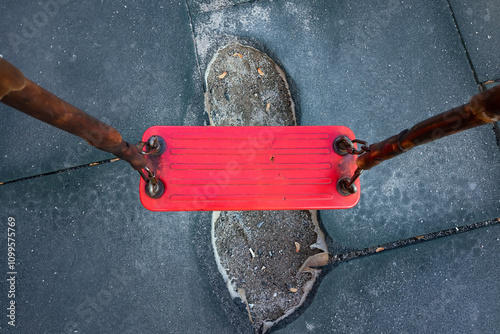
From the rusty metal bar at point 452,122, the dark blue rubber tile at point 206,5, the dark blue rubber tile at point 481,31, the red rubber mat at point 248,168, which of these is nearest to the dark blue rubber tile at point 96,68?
the dark blue rubber tile at point 206,5

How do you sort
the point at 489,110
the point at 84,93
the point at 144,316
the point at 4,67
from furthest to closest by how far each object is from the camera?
the point at 84,93
the point at 144,316
the point at 489,110
the point at 4,67

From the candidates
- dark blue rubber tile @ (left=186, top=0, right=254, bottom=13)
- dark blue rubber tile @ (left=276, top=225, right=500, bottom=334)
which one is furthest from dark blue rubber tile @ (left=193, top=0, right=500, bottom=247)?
dark blue rubber tile @ (left=276, top=225, right=500, bottom=334)

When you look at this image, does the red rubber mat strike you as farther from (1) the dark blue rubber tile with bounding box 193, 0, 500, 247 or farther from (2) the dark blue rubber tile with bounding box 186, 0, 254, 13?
(2) the dark blue rubber tile with bounding box 186, 0, 254, 13

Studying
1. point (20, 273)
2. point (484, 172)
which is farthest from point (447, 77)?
point (20, 273)

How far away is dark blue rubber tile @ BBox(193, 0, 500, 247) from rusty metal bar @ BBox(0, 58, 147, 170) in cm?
155

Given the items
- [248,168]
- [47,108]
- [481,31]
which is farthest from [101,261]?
[481,31]

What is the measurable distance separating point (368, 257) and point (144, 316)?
5.44ft

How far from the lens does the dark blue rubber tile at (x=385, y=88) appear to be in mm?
2402

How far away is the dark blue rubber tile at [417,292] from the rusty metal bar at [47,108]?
1.86 m

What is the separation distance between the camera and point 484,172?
2486 mm

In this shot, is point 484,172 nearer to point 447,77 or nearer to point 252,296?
point 447,77

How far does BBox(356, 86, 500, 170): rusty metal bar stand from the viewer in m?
0.85

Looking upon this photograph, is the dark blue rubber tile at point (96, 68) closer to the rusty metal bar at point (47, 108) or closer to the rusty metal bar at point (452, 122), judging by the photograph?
the rusty metal bar at point (47, 108)

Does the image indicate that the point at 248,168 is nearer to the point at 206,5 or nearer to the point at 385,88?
the point at 385,88
